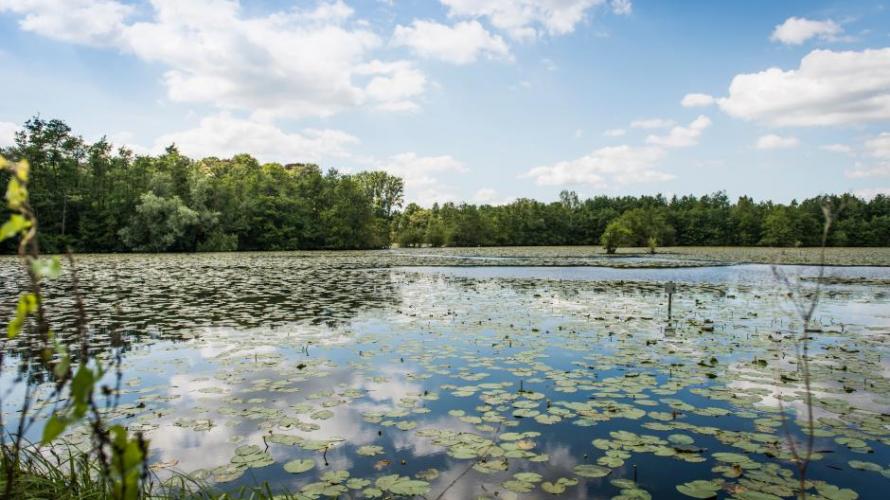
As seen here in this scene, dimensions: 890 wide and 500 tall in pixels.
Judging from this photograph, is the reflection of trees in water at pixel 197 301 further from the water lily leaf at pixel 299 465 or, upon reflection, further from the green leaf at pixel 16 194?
the green leaf at pixel 16 194

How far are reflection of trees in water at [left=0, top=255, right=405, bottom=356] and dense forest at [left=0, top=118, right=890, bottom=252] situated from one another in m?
26.4

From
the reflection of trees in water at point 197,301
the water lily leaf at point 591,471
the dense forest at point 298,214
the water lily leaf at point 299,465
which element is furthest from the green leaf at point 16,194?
the dense forest at point 298,214

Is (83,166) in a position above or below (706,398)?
above

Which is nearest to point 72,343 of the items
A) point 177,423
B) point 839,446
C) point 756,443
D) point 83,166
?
point 177,423

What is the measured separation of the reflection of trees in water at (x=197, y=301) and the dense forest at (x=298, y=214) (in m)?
26.4

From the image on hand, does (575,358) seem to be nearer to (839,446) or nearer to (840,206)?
(839,446)

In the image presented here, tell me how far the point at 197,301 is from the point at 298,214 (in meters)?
51.6

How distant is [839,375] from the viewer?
7.51 m

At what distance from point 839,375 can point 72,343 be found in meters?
12.7

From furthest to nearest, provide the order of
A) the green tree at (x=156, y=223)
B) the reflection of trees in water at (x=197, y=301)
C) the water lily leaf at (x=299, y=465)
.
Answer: the green tree at (x=156, y=223) < the reflection of trees in water at (x=197, y=301) < the water lily leaf at (x=299, y=465)

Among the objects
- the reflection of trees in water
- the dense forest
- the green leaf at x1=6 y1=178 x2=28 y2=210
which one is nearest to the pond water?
Answer: the reflection of trees in water

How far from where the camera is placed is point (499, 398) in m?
6.43

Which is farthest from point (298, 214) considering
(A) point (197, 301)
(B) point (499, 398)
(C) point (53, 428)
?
(C) point (53, 428)

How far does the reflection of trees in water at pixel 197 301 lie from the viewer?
36.3ft
